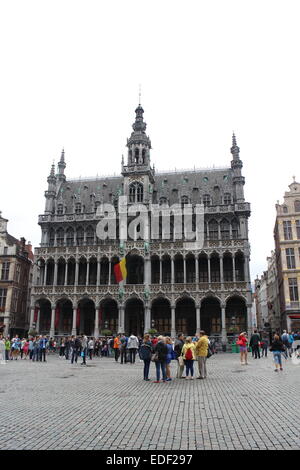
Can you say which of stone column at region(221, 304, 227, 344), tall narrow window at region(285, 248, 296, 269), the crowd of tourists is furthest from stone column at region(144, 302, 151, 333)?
tall narrow window at region(285, 248, 296, 269)

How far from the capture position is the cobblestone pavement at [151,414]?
6.97 metres

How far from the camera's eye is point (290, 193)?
164ft

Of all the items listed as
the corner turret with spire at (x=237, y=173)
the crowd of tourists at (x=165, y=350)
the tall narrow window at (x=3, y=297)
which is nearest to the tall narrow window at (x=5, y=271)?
the tall narrow window at (x=3, y=297)

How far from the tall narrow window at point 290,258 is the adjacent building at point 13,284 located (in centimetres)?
3692

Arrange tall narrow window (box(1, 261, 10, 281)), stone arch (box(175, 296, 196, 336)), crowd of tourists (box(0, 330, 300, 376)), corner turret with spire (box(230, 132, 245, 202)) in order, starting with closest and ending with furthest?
crowd of tourists (box(0, 330, 300, 376))
stone arch (box(175, 296, 196, 336))
corner turret with spire (box(230, 132, 245, 202))
tall narrow window (box(1, 261, 10, 281))

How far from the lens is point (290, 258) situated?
1896 inches

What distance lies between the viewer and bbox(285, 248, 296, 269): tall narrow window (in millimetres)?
47969

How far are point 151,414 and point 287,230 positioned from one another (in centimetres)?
4386

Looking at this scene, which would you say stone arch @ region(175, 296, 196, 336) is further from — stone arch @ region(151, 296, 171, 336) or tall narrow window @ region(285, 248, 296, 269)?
tall narrow window @ region(285, 248, 296, 269)

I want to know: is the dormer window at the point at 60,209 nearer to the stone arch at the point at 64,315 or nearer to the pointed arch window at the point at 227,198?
the stone arch at the point at 64,315

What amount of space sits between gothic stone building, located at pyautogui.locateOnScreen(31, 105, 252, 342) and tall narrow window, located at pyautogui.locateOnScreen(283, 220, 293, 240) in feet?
16.2
